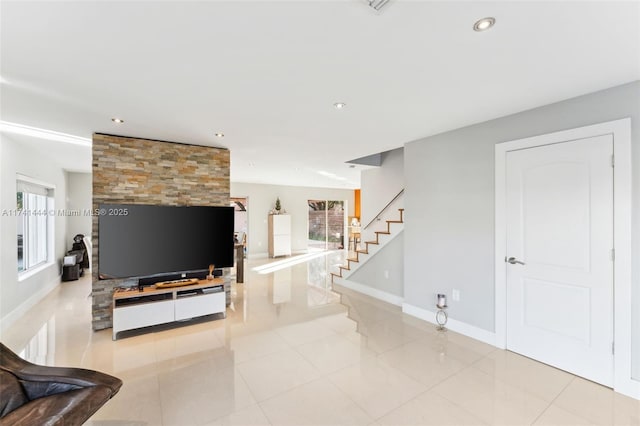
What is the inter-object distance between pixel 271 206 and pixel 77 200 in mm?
4988

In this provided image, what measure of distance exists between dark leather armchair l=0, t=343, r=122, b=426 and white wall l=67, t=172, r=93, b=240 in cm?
638

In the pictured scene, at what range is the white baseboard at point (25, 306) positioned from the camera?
3.67m

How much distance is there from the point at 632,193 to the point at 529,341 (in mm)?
1633

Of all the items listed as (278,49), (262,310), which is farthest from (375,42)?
(262,310)

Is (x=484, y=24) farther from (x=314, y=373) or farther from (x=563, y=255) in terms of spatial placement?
(x=314, y=373)

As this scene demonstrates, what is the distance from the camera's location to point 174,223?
3.82 meters

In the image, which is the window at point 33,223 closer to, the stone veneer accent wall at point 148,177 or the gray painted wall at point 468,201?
the stone veneer accent wall at point 148,177

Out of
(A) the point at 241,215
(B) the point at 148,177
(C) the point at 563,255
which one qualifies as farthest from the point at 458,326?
(A) the point at 241,215

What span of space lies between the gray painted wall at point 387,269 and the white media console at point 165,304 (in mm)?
2584

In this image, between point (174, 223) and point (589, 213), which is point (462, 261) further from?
point (174, 223)

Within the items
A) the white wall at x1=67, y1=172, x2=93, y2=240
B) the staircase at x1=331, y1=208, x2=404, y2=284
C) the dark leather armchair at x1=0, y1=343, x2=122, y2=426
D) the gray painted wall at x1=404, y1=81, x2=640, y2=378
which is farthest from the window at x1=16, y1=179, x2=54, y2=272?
the gray painted wall at x1=404, y1=81, x2=640, y2=378

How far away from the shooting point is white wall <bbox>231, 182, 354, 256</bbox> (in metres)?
9.10

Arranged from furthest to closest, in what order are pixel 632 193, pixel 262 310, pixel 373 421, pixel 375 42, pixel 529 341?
1. pixel 262 310
2. pixel 529 341
3. pixel 632 193
4. pixel 373 421
5. pixel 375 42

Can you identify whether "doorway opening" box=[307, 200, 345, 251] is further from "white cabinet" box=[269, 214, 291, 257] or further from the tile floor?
the tile floor
